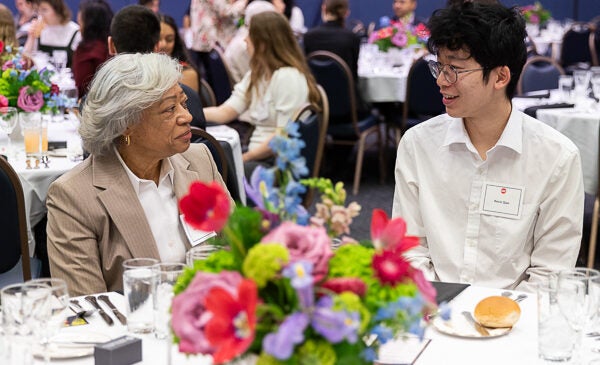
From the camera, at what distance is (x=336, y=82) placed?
700cm

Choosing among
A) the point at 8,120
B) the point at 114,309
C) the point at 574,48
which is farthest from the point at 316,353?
the point at 574,48

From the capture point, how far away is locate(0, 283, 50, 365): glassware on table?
5.28 feet

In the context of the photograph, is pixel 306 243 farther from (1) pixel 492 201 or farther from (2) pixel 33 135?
(2) pixel 33 135

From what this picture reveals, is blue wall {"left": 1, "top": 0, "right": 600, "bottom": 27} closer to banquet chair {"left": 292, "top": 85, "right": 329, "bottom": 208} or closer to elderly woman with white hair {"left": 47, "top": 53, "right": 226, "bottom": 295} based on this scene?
banquet chair {"left": 292, "top": 85, "right": 329, "bottom": 208}

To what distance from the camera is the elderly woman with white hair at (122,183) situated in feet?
8.27

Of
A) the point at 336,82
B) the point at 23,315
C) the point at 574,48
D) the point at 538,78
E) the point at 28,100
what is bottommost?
the point at 574,48

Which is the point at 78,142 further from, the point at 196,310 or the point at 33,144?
the point at 196,310

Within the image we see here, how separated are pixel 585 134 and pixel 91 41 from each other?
3.18m

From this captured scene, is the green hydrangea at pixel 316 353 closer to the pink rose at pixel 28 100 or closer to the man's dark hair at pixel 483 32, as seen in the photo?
the man's dark hair at pixel 483 32

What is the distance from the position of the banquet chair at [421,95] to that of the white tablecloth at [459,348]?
15.7ft

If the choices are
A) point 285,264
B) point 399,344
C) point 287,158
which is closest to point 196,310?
point 285,264

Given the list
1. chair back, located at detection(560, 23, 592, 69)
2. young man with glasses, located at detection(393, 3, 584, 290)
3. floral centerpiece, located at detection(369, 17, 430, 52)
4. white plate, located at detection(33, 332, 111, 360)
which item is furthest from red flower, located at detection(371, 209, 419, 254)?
chair back, located at detection(560, 23, 592, 69)

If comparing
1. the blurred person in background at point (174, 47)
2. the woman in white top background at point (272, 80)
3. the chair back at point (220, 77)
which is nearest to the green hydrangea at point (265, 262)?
the woman in white top background at point (272, 80)

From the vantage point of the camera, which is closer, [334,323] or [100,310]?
[334,323]
